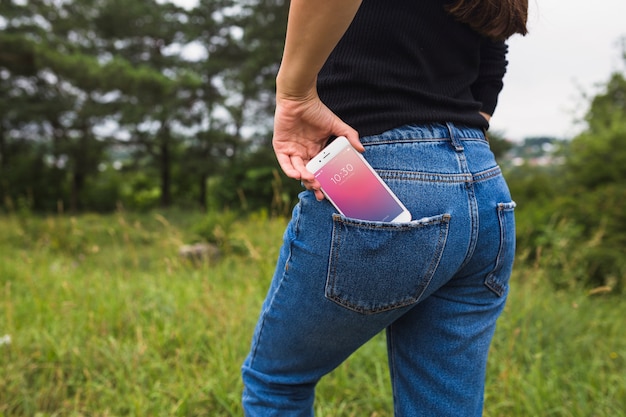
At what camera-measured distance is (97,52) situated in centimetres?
1355

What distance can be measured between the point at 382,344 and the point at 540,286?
5.73 ft

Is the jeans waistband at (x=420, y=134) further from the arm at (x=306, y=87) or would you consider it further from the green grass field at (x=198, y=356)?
the green grass field at (x=198, y=356)

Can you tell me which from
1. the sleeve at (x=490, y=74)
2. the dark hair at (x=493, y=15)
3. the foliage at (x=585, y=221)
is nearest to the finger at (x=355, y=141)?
the dark hair at (x=493, y=15)

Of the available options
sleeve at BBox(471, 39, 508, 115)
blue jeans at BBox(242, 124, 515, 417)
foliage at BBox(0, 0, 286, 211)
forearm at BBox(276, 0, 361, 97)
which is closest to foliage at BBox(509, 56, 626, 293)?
sleeve at BBox(471, 39, 508, 115)

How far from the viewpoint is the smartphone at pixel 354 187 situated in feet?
2.39

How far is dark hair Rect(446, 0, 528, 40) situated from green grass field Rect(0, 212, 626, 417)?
142cm

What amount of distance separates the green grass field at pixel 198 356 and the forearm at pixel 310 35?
142cm

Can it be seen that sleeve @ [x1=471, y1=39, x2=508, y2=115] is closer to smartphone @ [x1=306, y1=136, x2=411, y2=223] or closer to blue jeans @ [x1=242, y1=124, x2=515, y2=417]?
blue jeans @ [x1=242, y1=124, x2=515, y2=417]

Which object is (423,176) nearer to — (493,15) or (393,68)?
(393,68)

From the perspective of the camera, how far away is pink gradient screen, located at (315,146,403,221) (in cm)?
73

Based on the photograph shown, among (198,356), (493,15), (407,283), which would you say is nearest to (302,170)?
(407,283)

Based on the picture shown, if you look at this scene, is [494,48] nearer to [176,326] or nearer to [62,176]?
[176,326]

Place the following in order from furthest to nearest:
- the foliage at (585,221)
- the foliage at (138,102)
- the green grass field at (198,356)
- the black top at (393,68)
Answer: the foliage at (138,102)
the foliage at (585,221)
the green grass field at (198,356)
the black top at (393,68)

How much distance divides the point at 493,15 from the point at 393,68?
0.22 meters
